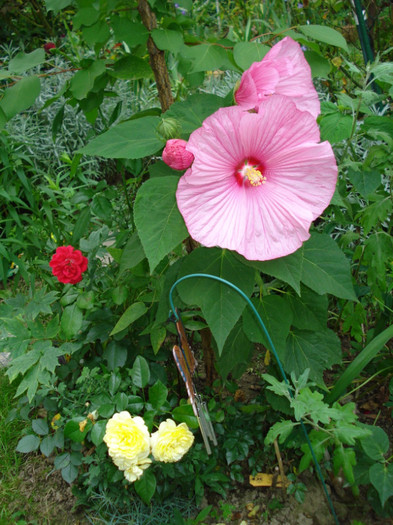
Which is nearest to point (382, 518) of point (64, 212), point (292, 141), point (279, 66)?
point (292, 141)

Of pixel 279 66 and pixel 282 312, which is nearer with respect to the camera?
pixel 279 66

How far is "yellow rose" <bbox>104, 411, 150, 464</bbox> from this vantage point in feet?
3.76

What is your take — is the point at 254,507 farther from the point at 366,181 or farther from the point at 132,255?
the point at 366,181

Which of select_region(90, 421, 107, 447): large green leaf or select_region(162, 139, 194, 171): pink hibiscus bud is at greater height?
select_region(162, 139, 194, 171): pink hibiscus bud

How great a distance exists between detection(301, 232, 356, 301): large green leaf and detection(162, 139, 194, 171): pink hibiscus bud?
1.26 ft

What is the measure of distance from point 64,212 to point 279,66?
147 cm

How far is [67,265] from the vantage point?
4.66 feet

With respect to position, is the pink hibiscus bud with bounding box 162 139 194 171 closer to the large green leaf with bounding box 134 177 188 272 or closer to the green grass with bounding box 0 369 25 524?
the large green leaf with bounding box 134 177 188 272

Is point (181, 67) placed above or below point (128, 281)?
above

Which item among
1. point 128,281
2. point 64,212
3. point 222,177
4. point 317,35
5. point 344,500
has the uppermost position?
point 317,35

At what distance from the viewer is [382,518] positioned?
130 centimetres

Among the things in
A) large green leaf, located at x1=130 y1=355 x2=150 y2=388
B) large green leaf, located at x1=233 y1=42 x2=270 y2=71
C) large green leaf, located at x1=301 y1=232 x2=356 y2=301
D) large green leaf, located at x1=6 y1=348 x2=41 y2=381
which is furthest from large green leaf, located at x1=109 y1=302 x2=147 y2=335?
large green leaf, located at x1=233 y1=42 x2=270 y2=71

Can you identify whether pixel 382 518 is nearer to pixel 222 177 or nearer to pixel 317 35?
pixel 222 177

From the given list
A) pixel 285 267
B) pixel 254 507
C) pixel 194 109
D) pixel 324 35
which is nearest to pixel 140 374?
pixel 254 507
